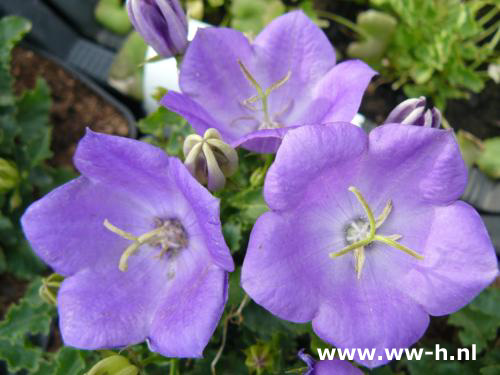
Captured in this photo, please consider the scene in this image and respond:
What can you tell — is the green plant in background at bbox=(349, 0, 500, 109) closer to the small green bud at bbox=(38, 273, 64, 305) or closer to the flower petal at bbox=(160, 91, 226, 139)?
the flower petal at bbox=(160, 91, 226, 139)

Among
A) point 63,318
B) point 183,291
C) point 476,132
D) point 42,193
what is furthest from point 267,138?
point 476,132

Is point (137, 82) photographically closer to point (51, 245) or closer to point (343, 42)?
point (343, 42)

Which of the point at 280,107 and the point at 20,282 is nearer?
the point at 280,107

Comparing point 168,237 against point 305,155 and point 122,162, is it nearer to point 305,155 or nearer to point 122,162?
point 122,162

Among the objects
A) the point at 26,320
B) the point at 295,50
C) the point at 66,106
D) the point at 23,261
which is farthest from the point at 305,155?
the point at 66,106

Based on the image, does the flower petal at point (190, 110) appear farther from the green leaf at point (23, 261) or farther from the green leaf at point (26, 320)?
the green leaf at point (23, 261)

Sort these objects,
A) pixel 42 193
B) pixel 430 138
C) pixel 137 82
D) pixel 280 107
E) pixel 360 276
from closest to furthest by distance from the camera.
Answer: pixel 430 138 < pixel 360 276 < pixel 280 107 < pixel 42 193 < pixel 137 82

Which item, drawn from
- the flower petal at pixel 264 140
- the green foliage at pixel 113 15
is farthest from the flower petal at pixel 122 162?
the green foliage at pixel 113 15
